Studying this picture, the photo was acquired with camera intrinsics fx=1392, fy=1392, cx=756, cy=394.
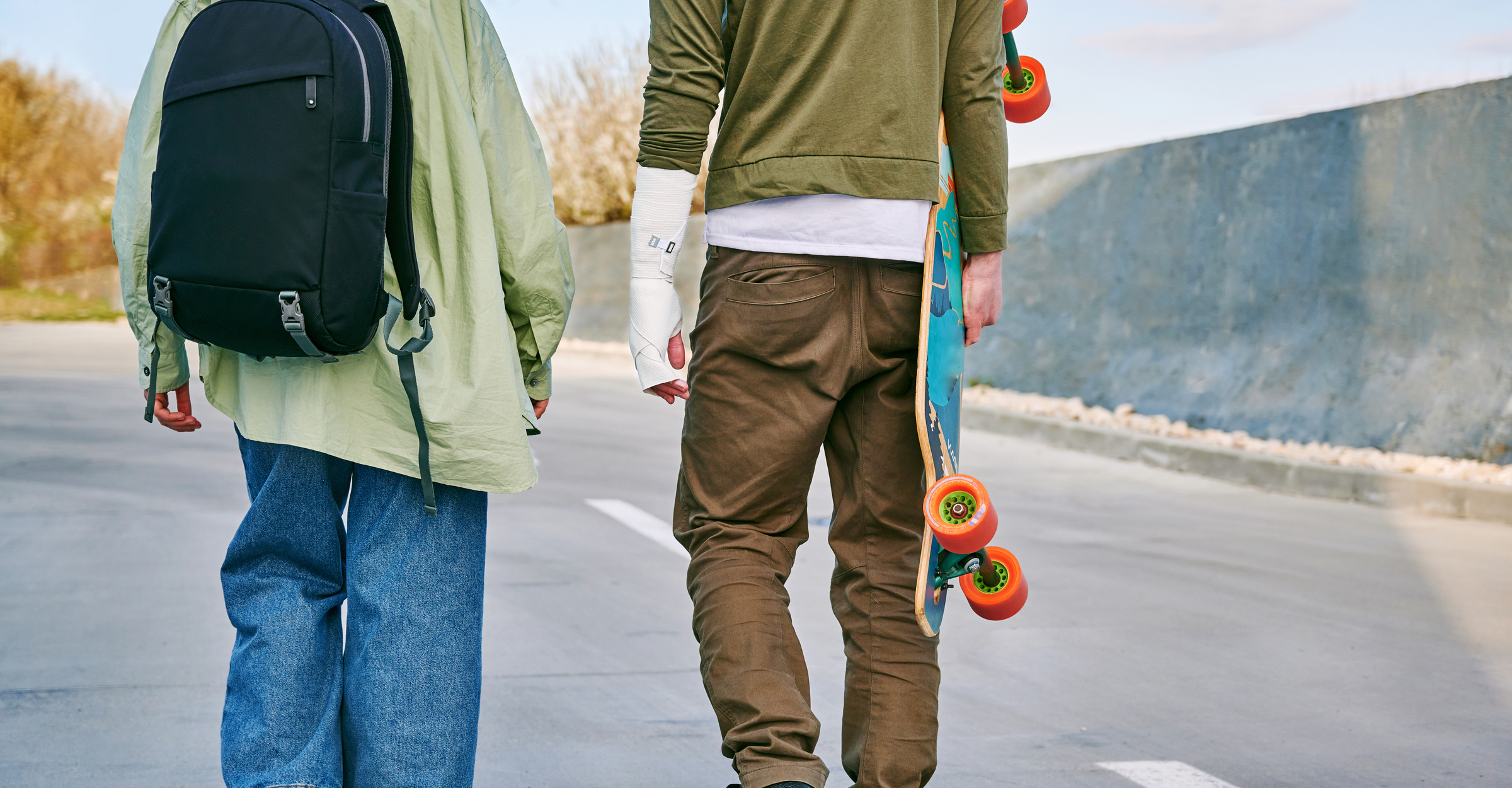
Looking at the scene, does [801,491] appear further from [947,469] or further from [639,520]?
[639,520]

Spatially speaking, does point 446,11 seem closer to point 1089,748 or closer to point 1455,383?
point 1089,748

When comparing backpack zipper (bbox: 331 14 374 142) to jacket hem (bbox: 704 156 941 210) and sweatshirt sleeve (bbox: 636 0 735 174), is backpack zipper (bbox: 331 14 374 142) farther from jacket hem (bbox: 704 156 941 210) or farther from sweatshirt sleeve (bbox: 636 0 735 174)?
jacket hem (bbox: 704 156 941 210)

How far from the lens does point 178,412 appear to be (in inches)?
97.3

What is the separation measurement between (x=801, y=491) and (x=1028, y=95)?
0.97 m

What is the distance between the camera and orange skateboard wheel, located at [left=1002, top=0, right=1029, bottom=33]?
2.62 meters

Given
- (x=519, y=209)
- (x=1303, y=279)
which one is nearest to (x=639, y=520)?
(x=519, y=209)

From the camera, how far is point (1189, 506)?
7.14 metres

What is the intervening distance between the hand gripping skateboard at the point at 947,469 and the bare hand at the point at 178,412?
4.13ft

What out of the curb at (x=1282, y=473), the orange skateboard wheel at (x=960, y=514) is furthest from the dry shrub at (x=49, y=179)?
the orange skateboard wheel at (x=960, y=514)

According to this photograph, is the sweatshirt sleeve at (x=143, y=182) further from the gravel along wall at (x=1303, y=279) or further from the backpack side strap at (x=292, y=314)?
the gravel along wall at (x=1303, y=279)

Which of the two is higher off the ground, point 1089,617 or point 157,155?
point 157,155

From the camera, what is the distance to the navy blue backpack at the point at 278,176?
204 cm

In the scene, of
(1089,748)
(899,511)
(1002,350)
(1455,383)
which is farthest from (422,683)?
(1002,350)

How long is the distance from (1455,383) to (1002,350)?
4.62 metres
